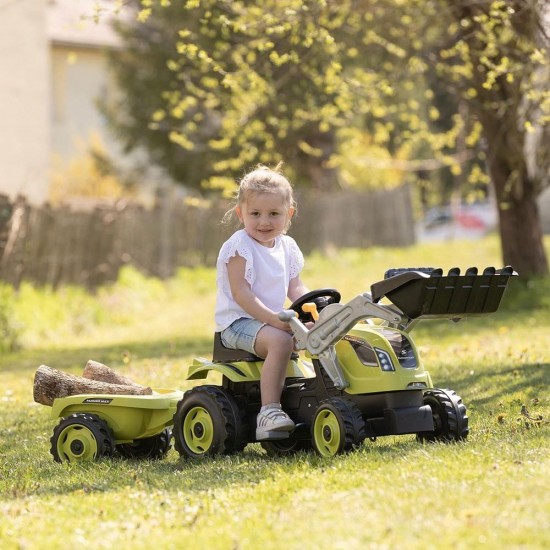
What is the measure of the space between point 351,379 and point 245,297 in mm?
745

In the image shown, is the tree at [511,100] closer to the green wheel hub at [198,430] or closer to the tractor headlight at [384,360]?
the tractor headlight at [384,360]

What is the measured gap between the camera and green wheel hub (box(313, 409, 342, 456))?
6.11 m

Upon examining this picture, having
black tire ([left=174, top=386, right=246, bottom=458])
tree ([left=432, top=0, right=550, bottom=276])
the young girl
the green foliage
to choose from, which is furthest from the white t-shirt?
the green foliage

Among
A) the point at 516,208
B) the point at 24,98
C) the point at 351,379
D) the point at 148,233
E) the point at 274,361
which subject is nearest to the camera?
the point at 351,379

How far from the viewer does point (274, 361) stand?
6.44 metres

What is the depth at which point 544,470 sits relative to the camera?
17.3 feet

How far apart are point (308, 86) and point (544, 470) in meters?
14.6

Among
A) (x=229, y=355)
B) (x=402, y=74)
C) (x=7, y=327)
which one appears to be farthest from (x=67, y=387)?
(x=402, y=74)

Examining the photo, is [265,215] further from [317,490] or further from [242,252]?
[317,490]

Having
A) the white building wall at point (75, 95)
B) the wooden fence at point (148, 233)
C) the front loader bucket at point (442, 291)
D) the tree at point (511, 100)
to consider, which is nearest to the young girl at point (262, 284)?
the front loader bucket at point (442, 291)

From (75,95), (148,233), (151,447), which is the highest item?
(75,95)

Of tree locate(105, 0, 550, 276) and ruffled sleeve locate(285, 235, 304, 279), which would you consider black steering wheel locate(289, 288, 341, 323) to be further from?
tree locate(105, 0, 550, 276)

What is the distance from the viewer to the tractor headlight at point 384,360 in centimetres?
618

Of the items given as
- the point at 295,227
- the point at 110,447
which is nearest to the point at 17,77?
the point at 295,227
